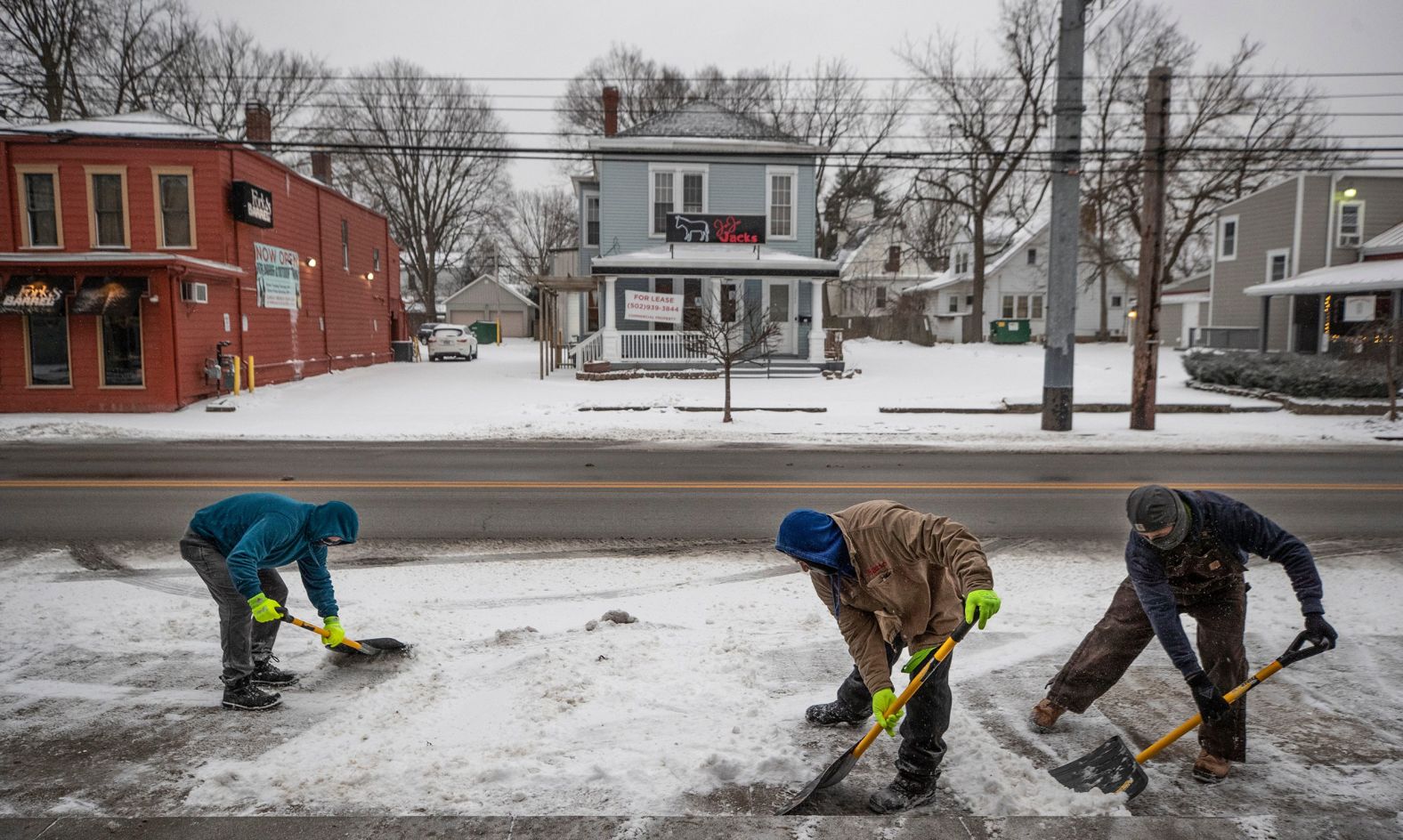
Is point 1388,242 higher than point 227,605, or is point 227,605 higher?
point 1388,242

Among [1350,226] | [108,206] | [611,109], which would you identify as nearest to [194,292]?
[108,206]

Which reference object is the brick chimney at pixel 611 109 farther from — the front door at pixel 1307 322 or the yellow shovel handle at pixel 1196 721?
the yellow shovel handle at pixel 1196 721

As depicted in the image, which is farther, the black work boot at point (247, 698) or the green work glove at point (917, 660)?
the black work boot at point (247, 698)

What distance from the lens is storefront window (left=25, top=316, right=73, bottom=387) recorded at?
19.7 metres

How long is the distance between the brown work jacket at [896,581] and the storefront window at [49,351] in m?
21.9

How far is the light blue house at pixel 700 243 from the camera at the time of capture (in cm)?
2756

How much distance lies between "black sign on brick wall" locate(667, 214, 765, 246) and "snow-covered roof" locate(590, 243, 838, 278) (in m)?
0.30

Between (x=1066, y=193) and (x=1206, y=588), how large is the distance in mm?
14138

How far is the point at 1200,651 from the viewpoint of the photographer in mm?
4164

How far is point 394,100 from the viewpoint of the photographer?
166ft

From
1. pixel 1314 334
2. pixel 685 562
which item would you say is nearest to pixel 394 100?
pixel 1314 334

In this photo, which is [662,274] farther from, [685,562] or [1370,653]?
[1370,653]

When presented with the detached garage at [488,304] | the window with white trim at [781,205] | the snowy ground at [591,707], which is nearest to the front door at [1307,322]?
the window with white trim at [781,205]

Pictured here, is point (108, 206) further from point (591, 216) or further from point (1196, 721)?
point (1196, 721)
